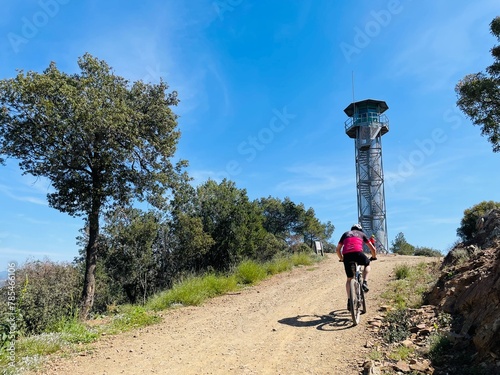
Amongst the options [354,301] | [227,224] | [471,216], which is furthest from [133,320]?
[471,216]

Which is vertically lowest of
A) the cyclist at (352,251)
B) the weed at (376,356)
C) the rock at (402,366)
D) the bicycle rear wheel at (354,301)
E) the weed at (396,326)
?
the weed at (376,356)

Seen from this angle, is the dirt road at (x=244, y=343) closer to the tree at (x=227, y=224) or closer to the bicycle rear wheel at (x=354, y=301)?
the bicycle rear wheel at (x=354, y=301)

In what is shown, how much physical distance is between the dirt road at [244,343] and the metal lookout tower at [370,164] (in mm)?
29531

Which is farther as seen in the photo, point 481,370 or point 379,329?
point 379,329

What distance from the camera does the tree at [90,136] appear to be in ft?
39.3

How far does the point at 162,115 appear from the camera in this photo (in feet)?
47.8

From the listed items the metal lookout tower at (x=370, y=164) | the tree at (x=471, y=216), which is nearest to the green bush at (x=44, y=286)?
the tree at (x=471, y=216)

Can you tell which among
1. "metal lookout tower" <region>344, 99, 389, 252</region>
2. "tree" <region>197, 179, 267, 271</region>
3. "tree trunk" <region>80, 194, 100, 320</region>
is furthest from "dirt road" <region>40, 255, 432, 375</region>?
"metal lookout tower" <region>344, 99, 389, 252</region>

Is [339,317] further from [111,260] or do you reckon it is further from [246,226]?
[111,260]

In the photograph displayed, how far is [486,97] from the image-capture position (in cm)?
1180

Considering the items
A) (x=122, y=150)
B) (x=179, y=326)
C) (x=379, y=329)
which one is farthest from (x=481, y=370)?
(x=122, y=150)

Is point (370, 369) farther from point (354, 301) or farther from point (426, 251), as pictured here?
point (426, 251)

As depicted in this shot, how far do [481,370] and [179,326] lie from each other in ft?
17.2

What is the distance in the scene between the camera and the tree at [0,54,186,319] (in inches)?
472
